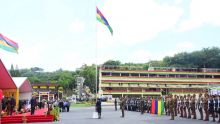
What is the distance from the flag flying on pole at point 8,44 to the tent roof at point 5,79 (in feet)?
4.68

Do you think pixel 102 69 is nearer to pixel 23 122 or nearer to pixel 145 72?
pixel 145 72

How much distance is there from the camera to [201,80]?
10638cm

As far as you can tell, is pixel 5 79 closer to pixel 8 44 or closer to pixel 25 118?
pixel 8 44

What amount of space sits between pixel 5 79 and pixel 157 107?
13303 mm

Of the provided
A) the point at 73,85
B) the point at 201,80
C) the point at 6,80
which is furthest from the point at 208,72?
the point at 6,80

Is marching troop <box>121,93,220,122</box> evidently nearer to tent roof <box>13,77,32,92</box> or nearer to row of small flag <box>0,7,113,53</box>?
row of small flag <box>0,7,113,53</box>

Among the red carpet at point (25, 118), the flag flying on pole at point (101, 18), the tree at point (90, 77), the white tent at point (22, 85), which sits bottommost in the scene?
the red carpet at point (25, 118)

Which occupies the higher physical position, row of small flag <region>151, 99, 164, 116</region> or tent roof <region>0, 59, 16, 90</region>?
tent roof <region>0, 59, 16, 90</region>

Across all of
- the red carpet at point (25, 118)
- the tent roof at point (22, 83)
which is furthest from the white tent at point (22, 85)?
the red carpet at point (25, 118)

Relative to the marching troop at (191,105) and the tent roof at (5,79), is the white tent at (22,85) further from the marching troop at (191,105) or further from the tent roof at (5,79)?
the marching troop at (191,105)

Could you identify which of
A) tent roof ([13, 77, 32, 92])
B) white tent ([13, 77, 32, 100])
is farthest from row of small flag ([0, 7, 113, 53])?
tent roof ([13, 77, 32, 92])

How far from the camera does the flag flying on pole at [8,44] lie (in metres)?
26.8

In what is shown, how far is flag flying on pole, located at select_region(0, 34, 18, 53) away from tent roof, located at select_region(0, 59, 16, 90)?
1426 mm

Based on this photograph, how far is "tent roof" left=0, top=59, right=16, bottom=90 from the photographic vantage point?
95.2ft
